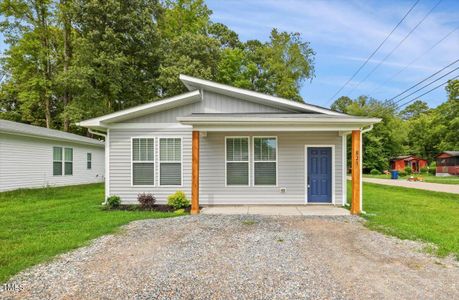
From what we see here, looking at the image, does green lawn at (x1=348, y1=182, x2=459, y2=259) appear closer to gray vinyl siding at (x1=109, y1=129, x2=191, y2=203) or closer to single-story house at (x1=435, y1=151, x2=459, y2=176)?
gray vinyl siding at (x1=109, y1=129, x2=191, y2=203)

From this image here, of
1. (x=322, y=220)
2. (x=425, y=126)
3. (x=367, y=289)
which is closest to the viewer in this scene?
(x=367, y=289)

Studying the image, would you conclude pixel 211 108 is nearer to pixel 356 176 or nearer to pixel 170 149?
pixel 170 149

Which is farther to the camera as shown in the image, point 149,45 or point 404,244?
point 149,45

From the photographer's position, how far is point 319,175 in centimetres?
948

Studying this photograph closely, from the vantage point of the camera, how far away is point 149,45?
21.9 meters

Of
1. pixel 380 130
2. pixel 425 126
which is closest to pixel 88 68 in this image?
pixel 380 130

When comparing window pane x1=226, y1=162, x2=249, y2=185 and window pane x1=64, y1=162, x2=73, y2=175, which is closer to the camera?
window pane x1=226, y1=162, x2=249, y2=185

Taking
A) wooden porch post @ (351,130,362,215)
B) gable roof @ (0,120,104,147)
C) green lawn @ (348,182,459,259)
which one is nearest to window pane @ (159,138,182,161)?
wooden porch post @ (351,130,362,215)

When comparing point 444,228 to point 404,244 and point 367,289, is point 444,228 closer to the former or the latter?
point 404,244

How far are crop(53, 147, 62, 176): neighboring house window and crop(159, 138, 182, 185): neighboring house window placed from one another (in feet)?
30.3

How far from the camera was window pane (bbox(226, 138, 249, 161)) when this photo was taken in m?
9.43

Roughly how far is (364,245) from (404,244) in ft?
2.47

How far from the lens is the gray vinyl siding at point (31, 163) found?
41.3 ft

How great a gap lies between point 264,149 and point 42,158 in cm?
1157
